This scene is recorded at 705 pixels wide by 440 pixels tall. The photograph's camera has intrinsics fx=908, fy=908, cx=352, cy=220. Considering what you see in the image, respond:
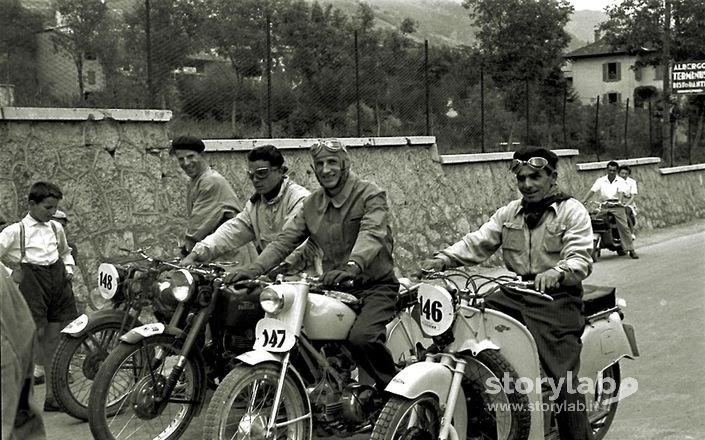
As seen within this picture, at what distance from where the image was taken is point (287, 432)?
15.2 feet

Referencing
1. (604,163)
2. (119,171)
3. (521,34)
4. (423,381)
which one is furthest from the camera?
(521,34)

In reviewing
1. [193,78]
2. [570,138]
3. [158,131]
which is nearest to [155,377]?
[158,131]

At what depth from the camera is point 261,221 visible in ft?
20.7

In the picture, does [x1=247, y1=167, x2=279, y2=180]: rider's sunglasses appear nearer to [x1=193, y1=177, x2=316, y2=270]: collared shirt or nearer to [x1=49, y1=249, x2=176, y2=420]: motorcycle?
[x1=193, y1=177, x2=316, y2=270]: collared shirt

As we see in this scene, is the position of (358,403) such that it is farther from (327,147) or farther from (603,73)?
(603,73)

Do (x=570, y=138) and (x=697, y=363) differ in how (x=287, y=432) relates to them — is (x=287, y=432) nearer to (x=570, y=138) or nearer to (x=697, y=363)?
(x=697, y=363)

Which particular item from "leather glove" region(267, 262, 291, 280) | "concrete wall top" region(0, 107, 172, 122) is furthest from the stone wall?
"leather glove" region(267, 262, 291, 280)

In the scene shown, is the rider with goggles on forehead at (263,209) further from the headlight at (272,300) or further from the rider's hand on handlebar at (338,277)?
the headlight at (272,300)

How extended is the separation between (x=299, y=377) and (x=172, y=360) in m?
1.04

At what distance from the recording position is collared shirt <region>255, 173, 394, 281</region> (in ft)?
17.4

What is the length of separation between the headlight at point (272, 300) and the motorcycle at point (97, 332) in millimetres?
1382

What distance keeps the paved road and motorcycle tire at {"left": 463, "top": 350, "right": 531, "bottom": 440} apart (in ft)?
4.36

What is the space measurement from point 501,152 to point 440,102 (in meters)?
1.58

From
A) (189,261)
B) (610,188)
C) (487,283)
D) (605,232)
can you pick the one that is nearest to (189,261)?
(189,261)
